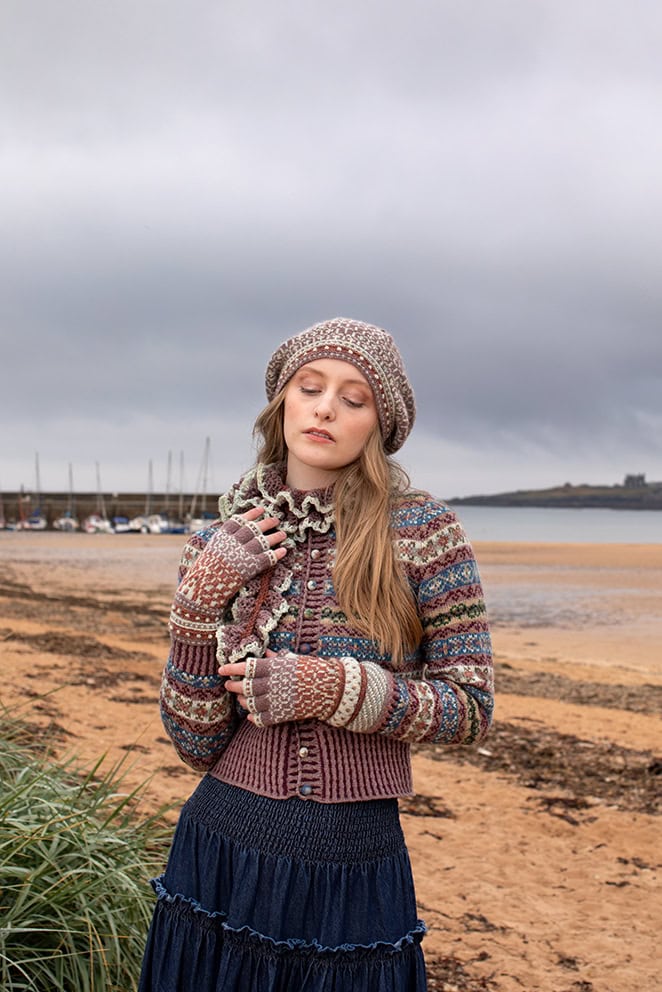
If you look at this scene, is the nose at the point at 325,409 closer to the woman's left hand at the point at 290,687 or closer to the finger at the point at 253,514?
the finger at the point at 253,514

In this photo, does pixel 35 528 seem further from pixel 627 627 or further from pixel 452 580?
pixel 452 580

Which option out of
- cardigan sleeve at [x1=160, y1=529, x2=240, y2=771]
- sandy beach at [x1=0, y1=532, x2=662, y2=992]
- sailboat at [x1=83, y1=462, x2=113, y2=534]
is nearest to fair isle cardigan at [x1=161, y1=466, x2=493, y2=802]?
cardigan sleeve at [x1=160, y1=529, x2=240, y2=771]

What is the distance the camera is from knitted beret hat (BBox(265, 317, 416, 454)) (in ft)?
7.47

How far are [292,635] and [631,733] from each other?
7.23 metres

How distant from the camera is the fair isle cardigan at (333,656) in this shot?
82.8 inches

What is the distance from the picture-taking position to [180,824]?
2252 millimetres

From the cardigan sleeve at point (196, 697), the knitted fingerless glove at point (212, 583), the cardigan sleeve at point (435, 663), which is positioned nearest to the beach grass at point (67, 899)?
the cardigan sleeve at point (196, 697)

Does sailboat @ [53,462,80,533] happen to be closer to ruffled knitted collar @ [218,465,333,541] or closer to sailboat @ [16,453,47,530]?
sailboat @ [16,453,47,530]

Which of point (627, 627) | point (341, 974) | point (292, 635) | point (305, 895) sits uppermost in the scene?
point (292, 635)

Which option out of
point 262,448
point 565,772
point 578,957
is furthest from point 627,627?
point 262,448

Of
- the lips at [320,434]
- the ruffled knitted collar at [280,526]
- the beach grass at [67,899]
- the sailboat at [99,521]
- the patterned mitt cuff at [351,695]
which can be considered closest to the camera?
the patterned mitt cuff at [351,695]

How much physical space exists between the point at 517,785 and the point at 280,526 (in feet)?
17.1

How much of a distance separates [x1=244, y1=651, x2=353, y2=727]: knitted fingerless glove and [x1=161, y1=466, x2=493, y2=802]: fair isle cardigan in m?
0.06

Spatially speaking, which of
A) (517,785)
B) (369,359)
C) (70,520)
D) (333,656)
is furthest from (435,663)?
(70,520)
